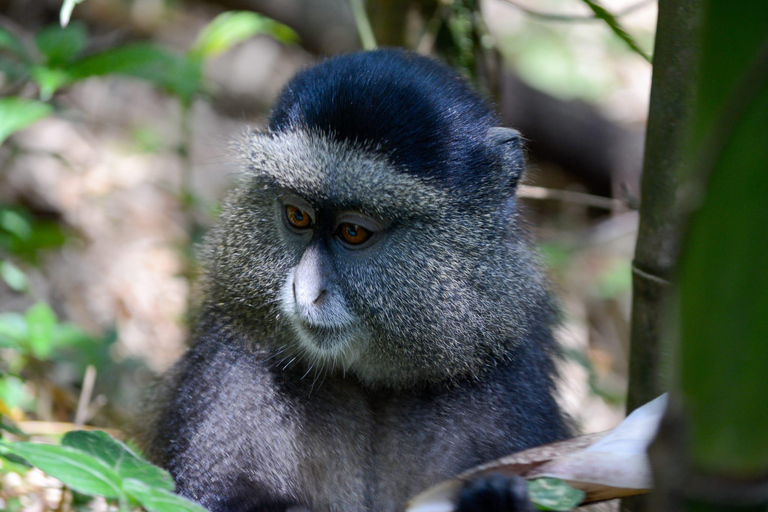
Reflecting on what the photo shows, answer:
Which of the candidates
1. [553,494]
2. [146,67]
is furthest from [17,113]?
[553,494]

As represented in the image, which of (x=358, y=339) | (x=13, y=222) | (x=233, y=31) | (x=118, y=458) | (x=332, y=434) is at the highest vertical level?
(x=233, y=31)

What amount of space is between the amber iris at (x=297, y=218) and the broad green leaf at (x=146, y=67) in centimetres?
154

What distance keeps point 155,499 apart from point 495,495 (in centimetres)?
86

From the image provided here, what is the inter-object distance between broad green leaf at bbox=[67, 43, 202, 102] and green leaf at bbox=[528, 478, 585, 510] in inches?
113

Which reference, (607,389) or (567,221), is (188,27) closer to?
(567,221)

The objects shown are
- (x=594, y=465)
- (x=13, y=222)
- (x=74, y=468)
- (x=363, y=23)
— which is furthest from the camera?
(x=13, y=222)

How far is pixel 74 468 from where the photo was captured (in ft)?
6.37

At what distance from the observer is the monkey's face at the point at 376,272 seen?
2736 mm

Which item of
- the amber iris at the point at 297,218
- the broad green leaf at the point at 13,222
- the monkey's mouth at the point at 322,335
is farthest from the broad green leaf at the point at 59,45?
the monkey's mouth at the point at 322,335

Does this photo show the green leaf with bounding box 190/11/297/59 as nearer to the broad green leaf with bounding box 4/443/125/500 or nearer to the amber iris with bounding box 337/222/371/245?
the amber iris with bounding box 337/222/371/245

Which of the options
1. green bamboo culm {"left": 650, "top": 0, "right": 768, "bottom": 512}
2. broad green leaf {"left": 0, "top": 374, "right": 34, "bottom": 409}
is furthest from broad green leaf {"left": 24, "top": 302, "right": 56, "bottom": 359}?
green bamboo culm {"left": 650, "top": 0, "right": 768, "bottom": 512}

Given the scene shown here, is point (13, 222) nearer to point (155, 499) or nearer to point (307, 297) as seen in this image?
point (307, 297)

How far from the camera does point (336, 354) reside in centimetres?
274

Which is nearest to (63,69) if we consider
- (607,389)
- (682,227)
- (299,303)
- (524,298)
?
(299,303)
